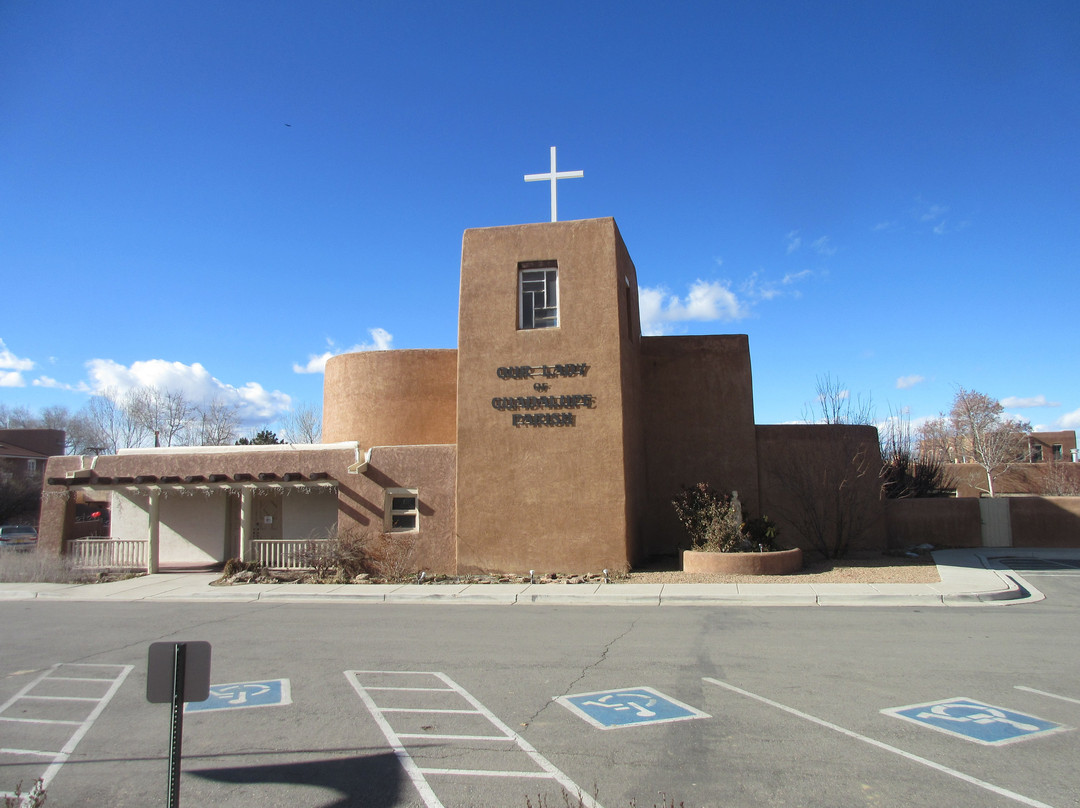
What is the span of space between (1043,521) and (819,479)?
7.01 m

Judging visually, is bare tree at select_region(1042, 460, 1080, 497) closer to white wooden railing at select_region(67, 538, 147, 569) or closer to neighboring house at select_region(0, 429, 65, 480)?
white wooden railing at select_region(67, 538, 147, 569)

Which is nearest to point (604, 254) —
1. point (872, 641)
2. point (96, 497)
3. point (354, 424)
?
point (354, 424)

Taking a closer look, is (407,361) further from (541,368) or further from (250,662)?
(250,662)

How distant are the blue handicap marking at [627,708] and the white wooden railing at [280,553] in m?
12.4

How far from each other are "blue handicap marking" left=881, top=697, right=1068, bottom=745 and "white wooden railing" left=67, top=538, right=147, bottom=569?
61.8ft

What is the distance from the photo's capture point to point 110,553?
1916 centimetres

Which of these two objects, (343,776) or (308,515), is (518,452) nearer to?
(308,515)

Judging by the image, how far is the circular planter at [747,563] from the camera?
50.1 feet

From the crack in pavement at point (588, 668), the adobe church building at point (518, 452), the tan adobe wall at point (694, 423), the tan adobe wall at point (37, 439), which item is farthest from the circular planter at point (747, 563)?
the tan adobe wall at point (37, 439)

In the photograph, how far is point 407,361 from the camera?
20672 mm

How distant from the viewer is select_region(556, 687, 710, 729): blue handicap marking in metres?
6.27

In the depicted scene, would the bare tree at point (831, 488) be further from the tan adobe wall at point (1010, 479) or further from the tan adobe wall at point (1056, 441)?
the tan adobe wall at point (1056, 441)

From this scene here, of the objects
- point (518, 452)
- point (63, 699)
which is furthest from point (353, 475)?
point (63, 699)

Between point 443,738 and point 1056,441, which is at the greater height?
point 1056,441
